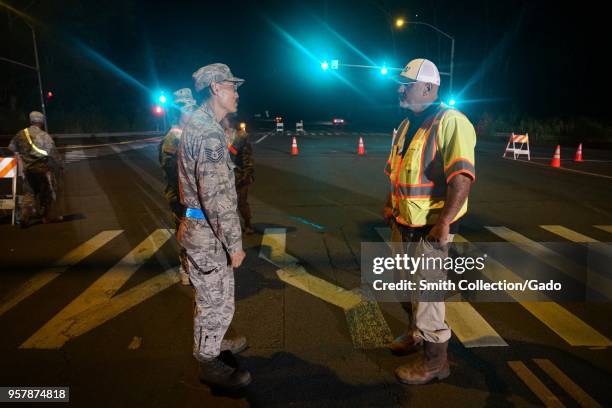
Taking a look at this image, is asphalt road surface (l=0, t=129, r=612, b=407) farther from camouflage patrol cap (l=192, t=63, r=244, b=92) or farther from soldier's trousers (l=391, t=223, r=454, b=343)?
camouflage patrol cap (l=192, t=63, r=244, b=92)

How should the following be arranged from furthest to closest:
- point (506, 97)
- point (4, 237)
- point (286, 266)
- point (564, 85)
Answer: point (506, 97) < point (564, 85) < point (4, 237) < point (286, 266)

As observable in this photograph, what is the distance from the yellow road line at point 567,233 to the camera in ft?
21.9

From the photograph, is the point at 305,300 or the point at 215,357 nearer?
the point at 215,357

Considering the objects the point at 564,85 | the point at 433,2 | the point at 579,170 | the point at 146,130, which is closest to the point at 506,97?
the point at 564,85

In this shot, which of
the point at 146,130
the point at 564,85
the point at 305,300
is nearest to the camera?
the point at 305,300

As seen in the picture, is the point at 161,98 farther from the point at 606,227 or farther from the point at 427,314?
the point at 427,314

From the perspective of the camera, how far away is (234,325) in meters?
4.10

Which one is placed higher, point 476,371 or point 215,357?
point 215,357

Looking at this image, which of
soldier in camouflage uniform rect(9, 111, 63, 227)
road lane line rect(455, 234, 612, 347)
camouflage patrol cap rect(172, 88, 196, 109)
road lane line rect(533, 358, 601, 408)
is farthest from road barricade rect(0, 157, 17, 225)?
road lane line rect(533, 358, 601, 408)

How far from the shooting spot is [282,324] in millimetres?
4113

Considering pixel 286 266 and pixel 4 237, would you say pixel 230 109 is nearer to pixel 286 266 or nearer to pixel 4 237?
pixel 286 266

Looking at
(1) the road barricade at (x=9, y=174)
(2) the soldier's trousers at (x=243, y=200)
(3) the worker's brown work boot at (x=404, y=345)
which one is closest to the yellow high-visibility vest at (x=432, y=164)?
(3) the worker's brown work boot at (x=404, y=345)

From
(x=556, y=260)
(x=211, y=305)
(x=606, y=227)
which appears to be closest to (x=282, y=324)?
(x=211, y=305)

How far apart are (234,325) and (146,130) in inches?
1957
